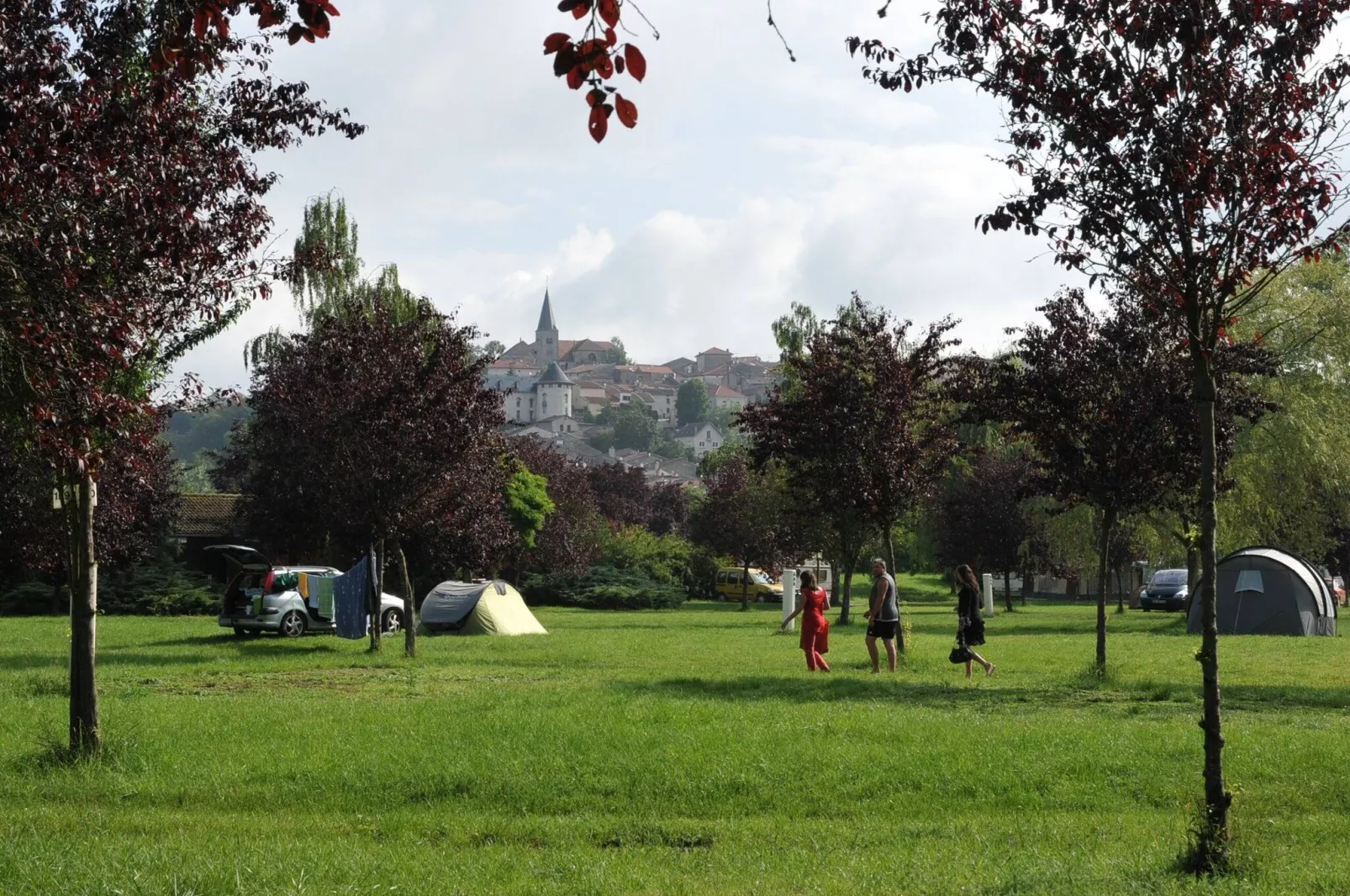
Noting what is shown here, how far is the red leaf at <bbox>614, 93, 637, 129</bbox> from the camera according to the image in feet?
14.9

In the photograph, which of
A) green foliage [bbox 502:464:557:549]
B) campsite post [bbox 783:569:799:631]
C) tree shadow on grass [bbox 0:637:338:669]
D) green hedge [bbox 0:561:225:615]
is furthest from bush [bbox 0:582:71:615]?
campsite post [bbox 783:569:799:631]

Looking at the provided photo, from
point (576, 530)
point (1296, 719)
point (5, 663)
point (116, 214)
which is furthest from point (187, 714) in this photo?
point (576, 530)

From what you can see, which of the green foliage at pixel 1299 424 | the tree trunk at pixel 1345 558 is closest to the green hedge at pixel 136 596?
the green foliage at pixel 1299 424

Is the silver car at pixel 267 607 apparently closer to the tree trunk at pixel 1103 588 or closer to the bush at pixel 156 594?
the bush at pixel 156 594

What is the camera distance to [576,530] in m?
62.3

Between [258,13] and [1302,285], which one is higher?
[1302,285]

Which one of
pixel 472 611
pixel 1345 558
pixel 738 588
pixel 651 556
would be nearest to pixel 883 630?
pixel 472 611

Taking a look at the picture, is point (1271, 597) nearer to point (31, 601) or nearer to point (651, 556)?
point (651, 556)

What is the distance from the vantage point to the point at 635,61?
4473 millimetres

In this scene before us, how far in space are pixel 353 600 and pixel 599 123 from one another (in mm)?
23318

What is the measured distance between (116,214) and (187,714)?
620 centimetres

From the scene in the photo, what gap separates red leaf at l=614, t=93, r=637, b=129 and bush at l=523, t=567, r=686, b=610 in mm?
51131

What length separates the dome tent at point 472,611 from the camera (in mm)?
32562

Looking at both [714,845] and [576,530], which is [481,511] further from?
[576,530]
